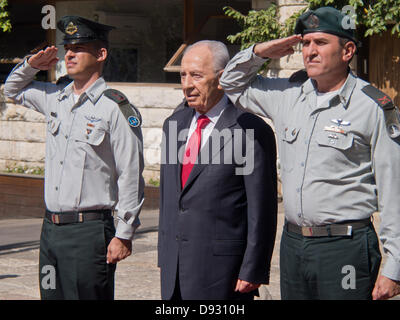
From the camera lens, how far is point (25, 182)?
1563 centimetres

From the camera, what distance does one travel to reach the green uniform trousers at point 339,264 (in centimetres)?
405

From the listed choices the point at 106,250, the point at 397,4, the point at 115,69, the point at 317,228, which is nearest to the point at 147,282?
the point at 106,250

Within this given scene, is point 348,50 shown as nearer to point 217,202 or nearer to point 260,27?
point 217,202

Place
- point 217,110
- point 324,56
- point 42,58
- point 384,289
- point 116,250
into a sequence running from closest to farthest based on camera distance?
1. point 384,289
2. point 324,56
3. point 217,110
4. point 116,250
5. point 42,58

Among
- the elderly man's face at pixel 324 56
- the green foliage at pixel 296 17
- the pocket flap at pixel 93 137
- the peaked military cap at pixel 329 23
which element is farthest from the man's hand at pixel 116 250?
the green foliage at pixel 296 17

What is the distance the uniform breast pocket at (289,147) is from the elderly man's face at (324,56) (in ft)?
1.07

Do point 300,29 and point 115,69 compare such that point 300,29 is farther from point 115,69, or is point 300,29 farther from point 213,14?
point 115,69

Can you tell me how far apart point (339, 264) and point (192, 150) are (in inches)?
43.6

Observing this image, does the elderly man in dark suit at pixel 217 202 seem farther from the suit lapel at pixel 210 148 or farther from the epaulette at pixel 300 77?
the epaulette at pixel 300 77

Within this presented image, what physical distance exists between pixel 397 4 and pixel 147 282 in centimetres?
592

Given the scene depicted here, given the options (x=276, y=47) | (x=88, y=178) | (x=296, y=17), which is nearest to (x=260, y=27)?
(x=296, y=17)

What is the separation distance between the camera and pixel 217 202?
4.41 metres

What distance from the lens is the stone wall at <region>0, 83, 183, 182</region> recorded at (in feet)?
48.4

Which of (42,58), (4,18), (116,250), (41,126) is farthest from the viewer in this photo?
(4,18)
